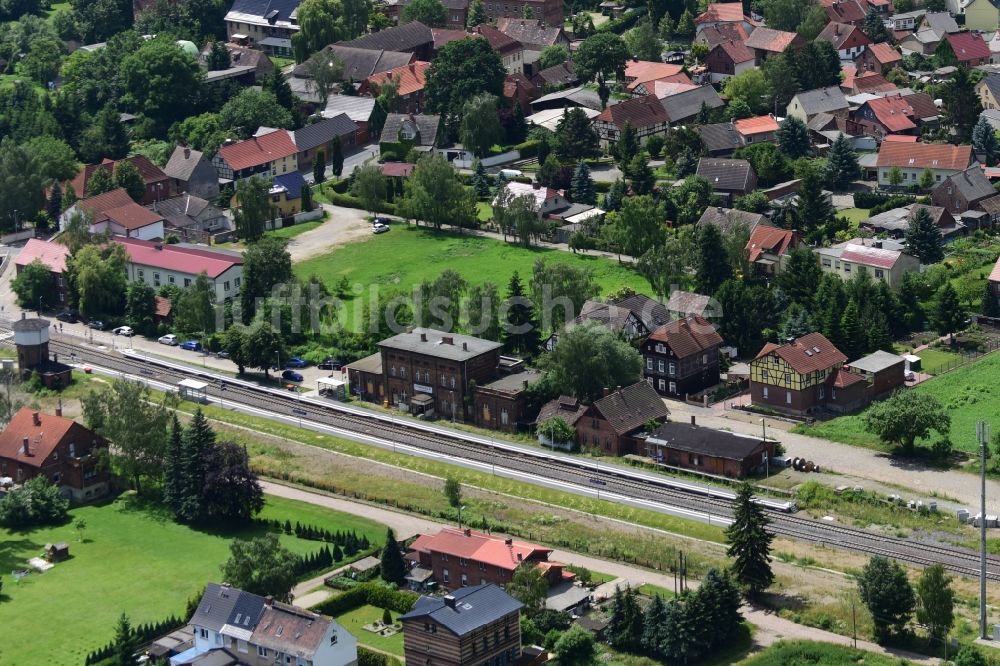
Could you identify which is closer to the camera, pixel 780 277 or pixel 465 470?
pixel 465 470

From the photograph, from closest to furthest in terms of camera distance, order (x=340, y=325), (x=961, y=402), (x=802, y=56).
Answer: (x=961, y=402) → (x=340, y=325) → (x=802, y=56)

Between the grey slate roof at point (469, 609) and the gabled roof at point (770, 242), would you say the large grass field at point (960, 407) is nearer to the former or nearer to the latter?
the gabled roof at point (770, 242)

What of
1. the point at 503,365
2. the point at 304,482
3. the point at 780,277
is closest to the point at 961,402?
the point at 780,277

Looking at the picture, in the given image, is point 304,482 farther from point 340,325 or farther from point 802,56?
point 802,56

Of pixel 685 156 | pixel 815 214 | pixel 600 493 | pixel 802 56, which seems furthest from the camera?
pixel 802 56

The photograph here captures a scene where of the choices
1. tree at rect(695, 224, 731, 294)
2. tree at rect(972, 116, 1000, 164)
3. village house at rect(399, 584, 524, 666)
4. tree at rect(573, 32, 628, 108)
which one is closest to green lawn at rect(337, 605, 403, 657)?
village house at rect(399, 584, 524, 666)

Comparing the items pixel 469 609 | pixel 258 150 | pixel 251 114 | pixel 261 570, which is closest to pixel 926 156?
pixel 258 150

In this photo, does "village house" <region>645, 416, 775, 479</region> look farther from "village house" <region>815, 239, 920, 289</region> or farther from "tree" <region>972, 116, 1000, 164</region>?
"tree" <region>972, 116, 1000, 164</region>
